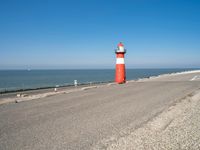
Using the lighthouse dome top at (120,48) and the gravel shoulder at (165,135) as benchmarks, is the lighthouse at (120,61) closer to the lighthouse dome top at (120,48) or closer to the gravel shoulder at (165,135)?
the lighthouse dome top at (120,48)

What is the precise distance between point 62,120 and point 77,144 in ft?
7.51

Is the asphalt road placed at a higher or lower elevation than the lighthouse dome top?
lower

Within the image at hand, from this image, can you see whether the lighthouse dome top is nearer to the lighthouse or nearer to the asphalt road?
the lighthouse

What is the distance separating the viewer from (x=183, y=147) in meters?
4.43

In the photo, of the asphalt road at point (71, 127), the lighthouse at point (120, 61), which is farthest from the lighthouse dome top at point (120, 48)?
the asphalt road at point (71, 127)

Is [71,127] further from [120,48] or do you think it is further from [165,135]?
[120,48]

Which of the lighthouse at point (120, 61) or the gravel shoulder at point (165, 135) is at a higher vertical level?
the lighthouse at point (120, 61)

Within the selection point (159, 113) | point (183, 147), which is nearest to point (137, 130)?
point (183, 147)

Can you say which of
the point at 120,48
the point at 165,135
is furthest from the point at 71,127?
the point at 120,48

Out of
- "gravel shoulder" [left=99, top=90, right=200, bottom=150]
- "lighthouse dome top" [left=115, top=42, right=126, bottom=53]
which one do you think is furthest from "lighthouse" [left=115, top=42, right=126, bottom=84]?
"gravel shoulder" [left=99, top=90, right=200, bottom=150]

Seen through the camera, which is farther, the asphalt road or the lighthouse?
the lighthouse

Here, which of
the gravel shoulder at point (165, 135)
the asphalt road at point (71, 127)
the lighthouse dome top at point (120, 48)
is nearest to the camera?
the gravel shoulder at point (165, 135)

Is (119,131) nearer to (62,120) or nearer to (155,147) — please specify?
(155,147)

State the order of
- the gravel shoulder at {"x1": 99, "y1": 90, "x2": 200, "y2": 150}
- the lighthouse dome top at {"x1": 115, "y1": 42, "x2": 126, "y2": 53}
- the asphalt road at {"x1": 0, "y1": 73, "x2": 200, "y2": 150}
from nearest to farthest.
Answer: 1. the gravel shoulder at {"x1": 99, "y1": 90, "x2": 200, "y2": 150}
2. the asphalt road at {"x1": 0, "y1": 73, "x2": 200, "y2": 150}
3. the lighthouse dome top at {"x1": 115, "y1": 42, "x2": 126, "y2": 53}
